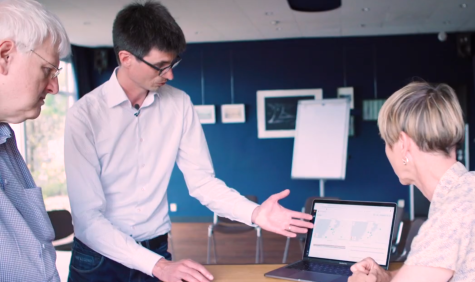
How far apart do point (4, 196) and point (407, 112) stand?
108 cm

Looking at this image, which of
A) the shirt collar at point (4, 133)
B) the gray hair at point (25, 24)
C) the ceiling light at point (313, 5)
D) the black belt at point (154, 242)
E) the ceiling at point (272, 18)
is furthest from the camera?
the ceiling light at point (313, 5)

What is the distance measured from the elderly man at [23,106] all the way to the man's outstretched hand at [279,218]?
79 cm

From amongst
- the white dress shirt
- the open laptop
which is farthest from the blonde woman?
the white dress shirt

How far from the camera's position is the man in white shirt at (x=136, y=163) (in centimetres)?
181

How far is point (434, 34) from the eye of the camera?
8.20 m

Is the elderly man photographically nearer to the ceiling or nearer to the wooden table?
the wooden table

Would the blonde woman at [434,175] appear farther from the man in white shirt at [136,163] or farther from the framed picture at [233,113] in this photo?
the framed picture at [233,113]

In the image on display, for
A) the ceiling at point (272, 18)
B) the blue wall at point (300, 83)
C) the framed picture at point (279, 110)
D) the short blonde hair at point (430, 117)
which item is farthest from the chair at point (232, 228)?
the short blonde hair at point (430, 117)

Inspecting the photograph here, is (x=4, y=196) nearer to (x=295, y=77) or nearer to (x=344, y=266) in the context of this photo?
(x=344, y=266)

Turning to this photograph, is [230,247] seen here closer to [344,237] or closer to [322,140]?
[322,140]

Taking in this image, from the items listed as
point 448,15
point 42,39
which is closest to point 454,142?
point 42,39

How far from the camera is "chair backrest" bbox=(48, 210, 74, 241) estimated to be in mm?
4080

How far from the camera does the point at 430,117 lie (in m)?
1.34

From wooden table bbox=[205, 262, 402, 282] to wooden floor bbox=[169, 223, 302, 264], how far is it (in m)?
4.12
